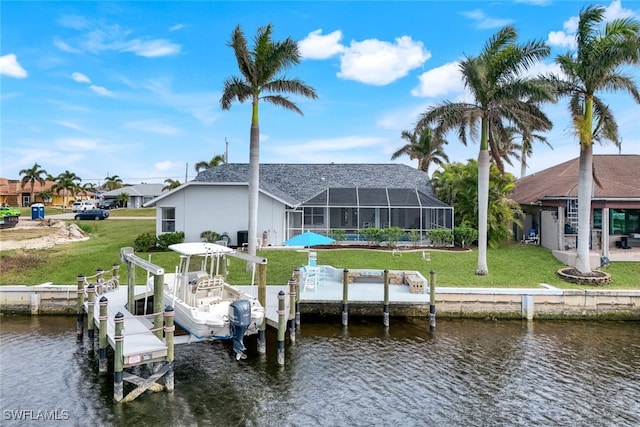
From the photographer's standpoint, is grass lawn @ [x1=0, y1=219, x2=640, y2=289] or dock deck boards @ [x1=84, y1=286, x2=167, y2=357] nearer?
dock deck boards @ [x1=84, y1=286, x2=167, y2=357]

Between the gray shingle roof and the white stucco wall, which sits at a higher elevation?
the gray shingle roof

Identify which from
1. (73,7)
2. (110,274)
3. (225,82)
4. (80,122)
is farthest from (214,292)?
(80,122)

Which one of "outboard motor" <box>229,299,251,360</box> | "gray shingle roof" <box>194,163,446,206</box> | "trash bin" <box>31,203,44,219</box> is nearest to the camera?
"outboard motor" <box>229,299,251,360</box>

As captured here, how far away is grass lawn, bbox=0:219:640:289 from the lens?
17.5m

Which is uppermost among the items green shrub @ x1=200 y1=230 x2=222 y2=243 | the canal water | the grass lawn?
green shrub @ x1=200 y1=230 x2=222 y2=243

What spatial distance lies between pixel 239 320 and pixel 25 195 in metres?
74.1

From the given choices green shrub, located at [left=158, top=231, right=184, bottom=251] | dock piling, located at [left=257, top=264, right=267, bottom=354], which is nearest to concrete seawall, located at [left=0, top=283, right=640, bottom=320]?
dock piling, located at [left=257, top=264, right=267, bottom=354]

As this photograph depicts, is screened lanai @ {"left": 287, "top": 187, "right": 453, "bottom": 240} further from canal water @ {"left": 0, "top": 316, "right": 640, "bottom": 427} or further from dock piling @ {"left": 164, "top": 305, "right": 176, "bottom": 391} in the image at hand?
dock piling @ {"left": 164, "top": 305, "right": 176, "bottom": 391}

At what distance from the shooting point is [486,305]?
1505 centimetres

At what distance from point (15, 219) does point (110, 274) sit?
1966 centimetres

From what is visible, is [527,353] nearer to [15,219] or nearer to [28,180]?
[15,219]

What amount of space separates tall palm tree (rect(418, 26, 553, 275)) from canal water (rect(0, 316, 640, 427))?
22.5 feet

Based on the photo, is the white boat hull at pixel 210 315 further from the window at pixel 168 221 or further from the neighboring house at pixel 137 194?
the neighboring house at pixel 137 194

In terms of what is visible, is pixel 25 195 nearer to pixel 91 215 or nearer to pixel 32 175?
pixel 32 175
